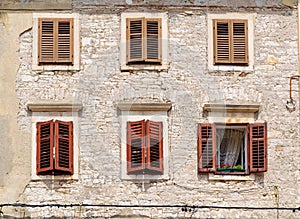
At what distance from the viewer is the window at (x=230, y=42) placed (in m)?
30.3

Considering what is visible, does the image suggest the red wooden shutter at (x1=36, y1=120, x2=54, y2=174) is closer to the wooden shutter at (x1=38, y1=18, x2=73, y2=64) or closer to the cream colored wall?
the cream colored wall

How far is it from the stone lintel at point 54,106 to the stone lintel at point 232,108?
274 cm

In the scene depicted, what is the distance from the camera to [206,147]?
98.2 feet

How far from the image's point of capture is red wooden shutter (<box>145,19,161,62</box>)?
30.2 meters

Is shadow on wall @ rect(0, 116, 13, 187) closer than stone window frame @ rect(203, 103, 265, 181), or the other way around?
shadow on wall @ rect(0, 116, 13, 187)

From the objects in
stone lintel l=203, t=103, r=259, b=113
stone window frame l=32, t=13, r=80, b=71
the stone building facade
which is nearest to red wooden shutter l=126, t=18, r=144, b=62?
the stone building facade

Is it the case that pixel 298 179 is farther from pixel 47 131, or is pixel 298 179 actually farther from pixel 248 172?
pixel 47 131

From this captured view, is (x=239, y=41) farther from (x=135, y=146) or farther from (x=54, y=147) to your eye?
(x=54, y=147)

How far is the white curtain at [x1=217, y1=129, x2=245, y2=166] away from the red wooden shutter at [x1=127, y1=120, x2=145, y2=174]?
1740 mm

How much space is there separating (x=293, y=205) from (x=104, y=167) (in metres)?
4.10

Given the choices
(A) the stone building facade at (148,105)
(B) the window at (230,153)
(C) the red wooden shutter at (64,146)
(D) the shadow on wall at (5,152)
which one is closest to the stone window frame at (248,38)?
(A) the stone building facade at (148,105)

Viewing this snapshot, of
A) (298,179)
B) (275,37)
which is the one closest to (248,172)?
(298,179)

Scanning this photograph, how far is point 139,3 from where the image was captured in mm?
30562

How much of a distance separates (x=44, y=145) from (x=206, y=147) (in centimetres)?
344
